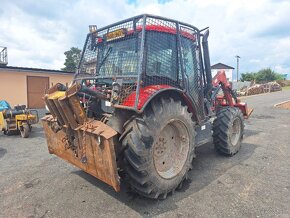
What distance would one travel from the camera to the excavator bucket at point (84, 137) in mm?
3312

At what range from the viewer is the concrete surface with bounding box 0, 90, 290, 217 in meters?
3.52

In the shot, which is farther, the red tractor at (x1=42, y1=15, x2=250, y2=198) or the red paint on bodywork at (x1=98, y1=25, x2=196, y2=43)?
the red paint on bodywork at (x1=98, y1=25, x2=196, y2=43)

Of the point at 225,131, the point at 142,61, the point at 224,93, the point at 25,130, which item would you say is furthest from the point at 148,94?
the point at 25,130

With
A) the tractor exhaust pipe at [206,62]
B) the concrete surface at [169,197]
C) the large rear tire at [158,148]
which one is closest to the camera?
the large rear tire at [158,148]

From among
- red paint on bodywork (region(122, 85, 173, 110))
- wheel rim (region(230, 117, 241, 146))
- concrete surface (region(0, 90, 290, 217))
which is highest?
red paint on bodywork (region(122, 85, 173, 110))

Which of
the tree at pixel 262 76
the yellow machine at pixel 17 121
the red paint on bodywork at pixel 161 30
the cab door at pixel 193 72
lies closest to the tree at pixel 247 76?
the tree at pixel 262 76

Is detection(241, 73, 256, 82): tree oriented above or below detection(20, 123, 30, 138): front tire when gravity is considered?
above

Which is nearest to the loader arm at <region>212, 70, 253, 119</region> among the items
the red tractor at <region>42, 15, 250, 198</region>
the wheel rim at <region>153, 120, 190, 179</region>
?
the red tractor at <region>42, 15, 250, 198</region>

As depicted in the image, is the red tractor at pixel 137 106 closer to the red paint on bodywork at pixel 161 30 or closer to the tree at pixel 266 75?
the red paint on bodywork at pixel 161 30

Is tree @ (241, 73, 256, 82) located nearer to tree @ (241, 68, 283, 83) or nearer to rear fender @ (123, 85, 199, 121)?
tree @ (241, 68, 283, 83)

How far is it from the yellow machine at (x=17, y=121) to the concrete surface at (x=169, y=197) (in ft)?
8.81

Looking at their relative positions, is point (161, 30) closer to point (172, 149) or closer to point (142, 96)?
point (142, 96)

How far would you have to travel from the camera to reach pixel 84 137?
3.63 metres

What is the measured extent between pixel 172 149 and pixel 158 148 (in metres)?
0.36
